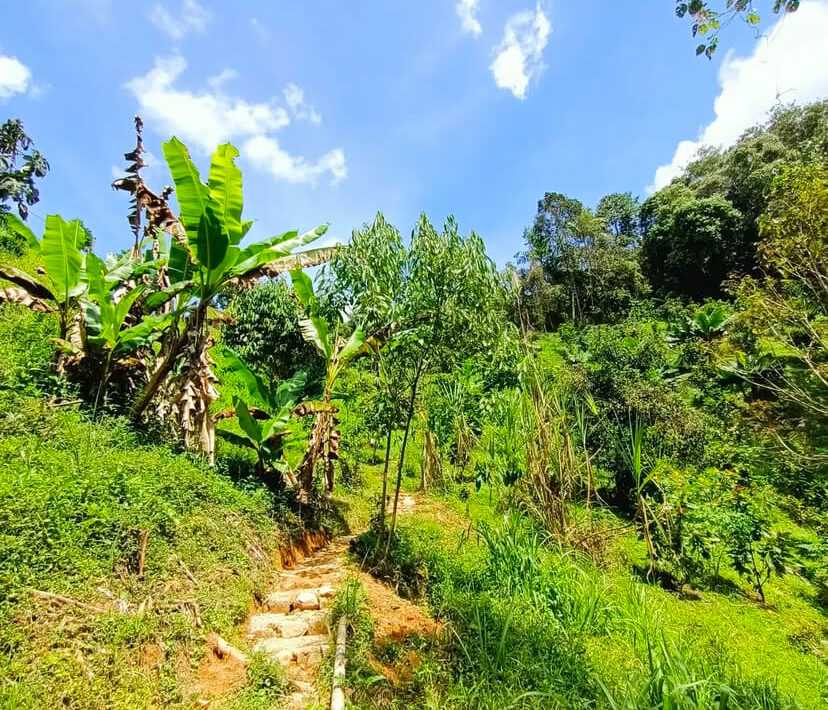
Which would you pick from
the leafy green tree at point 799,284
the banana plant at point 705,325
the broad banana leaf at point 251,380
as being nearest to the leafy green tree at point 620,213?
the banana plant at point 705,325

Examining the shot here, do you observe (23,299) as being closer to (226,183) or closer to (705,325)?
(226,183)

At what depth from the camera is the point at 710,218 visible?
77.5ft

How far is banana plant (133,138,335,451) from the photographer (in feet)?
16.1

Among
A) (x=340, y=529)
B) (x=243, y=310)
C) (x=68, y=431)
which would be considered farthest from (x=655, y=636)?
(x=243, y=310)

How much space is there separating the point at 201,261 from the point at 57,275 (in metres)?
1.53

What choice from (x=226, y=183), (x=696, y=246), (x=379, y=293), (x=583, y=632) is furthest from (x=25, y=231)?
(x=696, y=246)

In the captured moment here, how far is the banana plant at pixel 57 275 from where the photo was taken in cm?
488

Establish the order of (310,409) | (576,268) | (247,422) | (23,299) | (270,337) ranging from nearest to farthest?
(23,299), (247,422), (310,409), (270,337), (576,268)

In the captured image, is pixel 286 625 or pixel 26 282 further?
pixel 26 282

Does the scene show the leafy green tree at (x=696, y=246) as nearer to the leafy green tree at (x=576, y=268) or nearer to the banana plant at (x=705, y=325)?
the leafy green tree at (x=576, y=268)

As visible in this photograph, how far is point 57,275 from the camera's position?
494cm

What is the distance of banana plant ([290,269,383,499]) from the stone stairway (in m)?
1.49

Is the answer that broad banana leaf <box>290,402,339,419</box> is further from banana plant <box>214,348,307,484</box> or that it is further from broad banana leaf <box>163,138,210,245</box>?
broad banana leaf <box>163,138,210,245</box>

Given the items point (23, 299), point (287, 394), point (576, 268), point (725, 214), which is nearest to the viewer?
point (23, 299)
